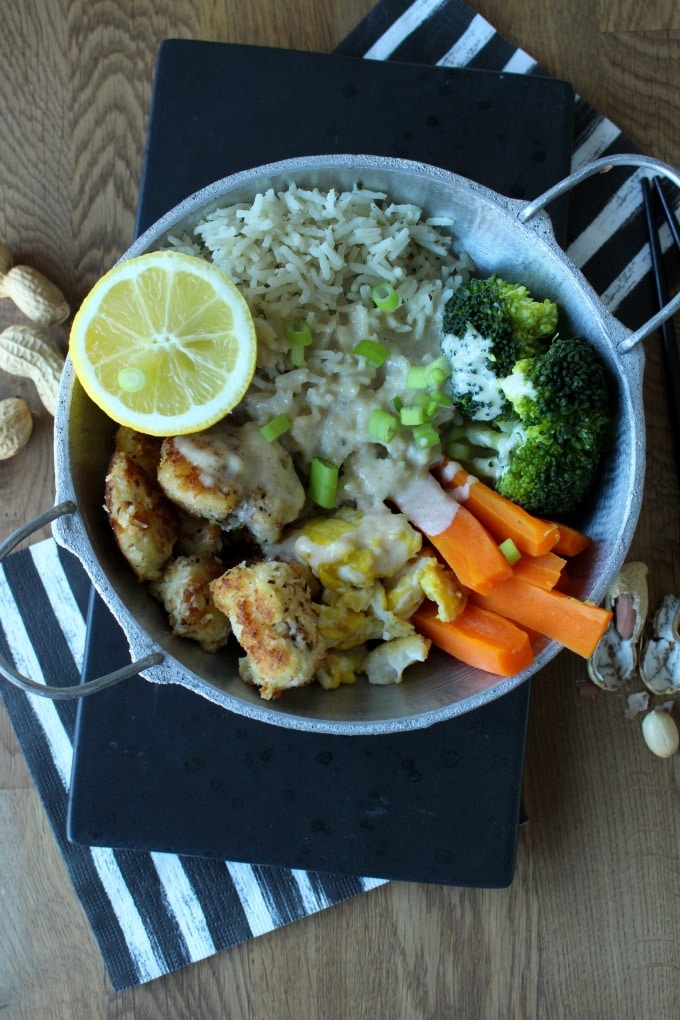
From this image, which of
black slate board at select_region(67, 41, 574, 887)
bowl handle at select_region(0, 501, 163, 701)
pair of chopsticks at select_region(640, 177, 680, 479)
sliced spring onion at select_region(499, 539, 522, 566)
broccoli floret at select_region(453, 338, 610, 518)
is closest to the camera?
bowl handle at select_region(0, 501, 163, 701)

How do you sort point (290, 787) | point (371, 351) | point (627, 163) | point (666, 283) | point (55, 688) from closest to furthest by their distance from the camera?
1. point (55, 688)
2. point (627, 163)
3. point (371, 351)
4. point (290, 787)
5. point (666, 283)

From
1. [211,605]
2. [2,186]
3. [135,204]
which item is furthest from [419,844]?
[2,186]

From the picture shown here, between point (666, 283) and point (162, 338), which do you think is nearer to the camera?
point (162, 338)

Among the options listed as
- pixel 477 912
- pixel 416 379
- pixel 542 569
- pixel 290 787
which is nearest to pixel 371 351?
pixel 416 379

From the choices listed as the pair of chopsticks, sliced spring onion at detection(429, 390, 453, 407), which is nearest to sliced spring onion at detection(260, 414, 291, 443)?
sliced spring onion at detection(429, 390, 453, 407)

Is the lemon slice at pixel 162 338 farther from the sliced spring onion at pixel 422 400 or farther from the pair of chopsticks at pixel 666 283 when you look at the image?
the pair of chopsticks at pixel 666 283

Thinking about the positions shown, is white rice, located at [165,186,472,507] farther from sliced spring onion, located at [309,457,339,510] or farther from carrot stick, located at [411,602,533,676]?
carrot stick, located at [411,602,533,676]

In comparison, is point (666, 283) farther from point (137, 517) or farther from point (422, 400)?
point (137, 517)
